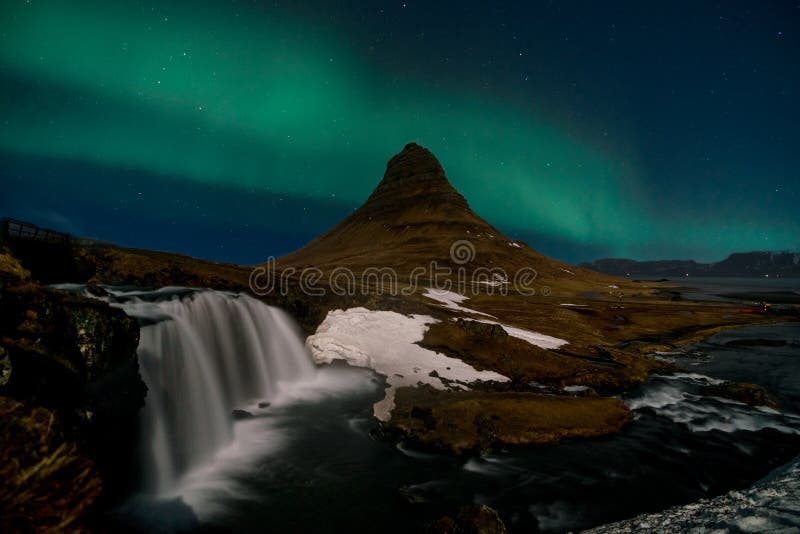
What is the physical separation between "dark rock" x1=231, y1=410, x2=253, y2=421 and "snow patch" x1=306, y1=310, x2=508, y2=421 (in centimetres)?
584

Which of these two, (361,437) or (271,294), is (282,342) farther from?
(361,437)

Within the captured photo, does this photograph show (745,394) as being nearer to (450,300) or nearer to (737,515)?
(737,515)

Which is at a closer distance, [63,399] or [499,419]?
[63,399]

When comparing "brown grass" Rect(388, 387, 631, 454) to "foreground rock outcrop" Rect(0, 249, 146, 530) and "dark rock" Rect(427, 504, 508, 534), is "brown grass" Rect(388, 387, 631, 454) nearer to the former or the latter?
"dark rock" Rect(427, 504, 508, 534)

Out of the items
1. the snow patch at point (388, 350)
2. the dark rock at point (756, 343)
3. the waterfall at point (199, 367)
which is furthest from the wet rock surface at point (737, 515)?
the dark rock at point (756, 343)

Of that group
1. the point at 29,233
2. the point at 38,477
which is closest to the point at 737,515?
the point at 38,477

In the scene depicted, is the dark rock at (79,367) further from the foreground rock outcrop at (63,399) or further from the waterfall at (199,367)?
the waterfall at (199,367)

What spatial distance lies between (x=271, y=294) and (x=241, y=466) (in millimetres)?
15317

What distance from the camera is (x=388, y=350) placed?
24312 millimetres

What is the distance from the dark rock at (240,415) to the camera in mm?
15958

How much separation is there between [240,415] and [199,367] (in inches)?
113

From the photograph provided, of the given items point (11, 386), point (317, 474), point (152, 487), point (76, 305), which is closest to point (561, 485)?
point (317, 474)

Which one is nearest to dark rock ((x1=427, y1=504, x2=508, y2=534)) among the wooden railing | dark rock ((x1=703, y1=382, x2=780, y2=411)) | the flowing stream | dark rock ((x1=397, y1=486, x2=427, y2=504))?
the flowing stream

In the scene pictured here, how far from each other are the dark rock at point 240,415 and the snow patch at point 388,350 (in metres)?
5.84
